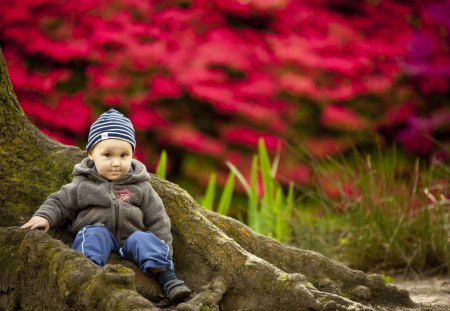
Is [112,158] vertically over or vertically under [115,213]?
over

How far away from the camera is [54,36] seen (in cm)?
649

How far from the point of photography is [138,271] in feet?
8.80

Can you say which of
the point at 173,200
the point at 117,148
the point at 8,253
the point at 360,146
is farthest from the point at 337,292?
the point at 360,146

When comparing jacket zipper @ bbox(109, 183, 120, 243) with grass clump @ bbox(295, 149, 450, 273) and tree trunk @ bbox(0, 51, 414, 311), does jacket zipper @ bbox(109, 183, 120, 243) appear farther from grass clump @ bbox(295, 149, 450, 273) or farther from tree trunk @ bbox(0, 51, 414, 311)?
grass clump @ bbox(295, 149, 450, 273)

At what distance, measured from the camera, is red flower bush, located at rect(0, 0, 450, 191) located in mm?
6215

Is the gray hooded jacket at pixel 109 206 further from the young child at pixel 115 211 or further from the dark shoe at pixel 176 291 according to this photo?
the dark shoe at pixel 176 291

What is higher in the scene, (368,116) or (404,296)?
(404,296)

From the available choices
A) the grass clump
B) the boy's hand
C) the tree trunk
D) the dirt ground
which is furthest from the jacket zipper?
the grass clump

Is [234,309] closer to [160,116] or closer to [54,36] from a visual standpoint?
[160,116]

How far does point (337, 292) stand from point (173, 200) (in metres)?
0.81

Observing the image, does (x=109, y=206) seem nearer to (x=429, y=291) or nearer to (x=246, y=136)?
(x=429, y=291)

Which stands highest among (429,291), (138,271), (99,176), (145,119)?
(99,176)

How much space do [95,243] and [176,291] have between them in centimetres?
33

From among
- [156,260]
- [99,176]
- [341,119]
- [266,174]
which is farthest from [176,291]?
[341,119]
